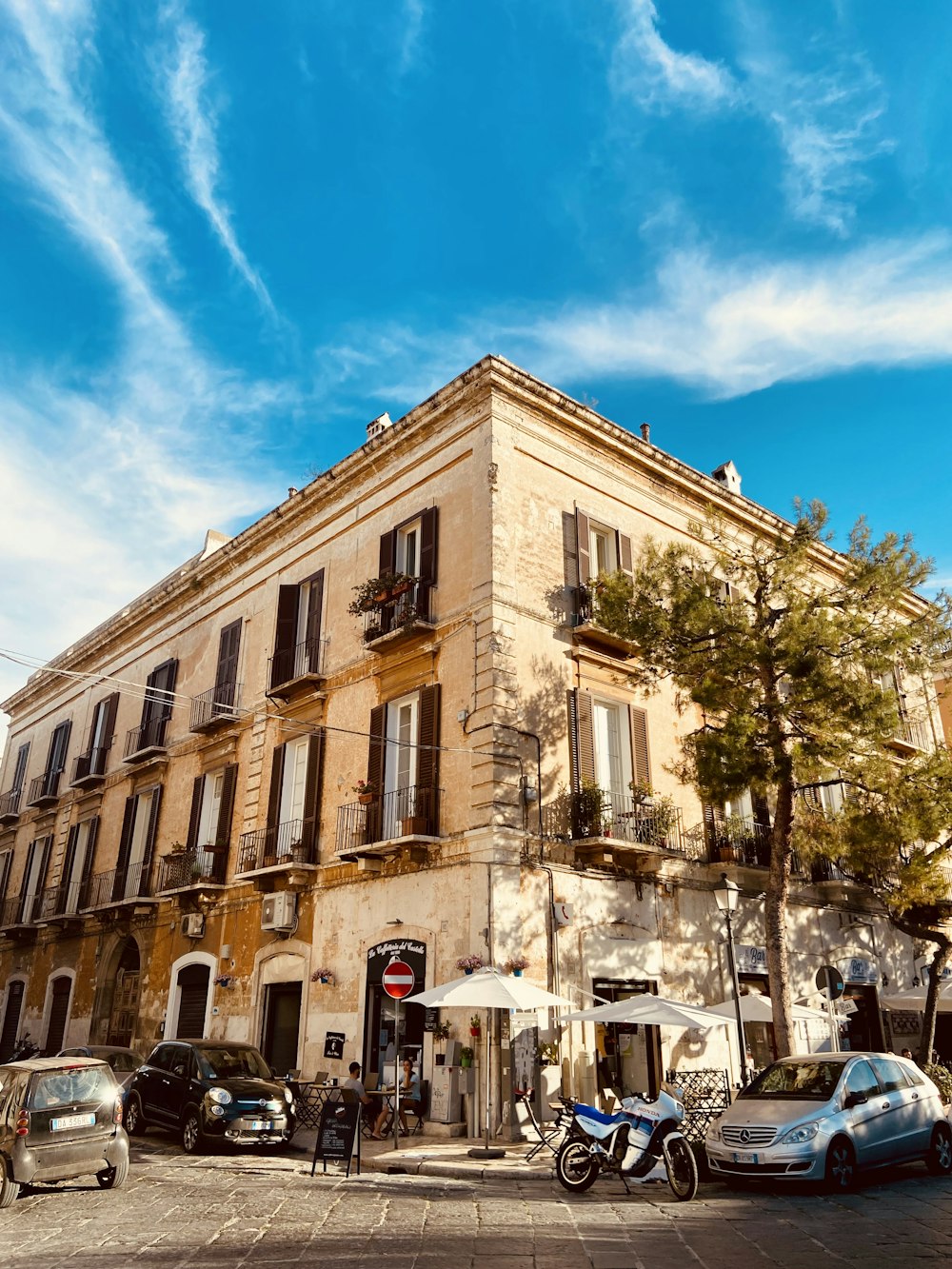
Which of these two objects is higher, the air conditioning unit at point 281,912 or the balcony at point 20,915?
the balcony at point 20,915

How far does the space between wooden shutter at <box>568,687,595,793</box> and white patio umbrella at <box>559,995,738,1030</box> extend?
3.64 meters

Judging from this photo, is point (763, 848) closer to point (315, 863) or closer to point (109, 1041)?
point (315, 863)

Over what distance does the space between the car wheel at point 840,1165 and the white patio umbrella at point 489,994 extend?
3.69 metres

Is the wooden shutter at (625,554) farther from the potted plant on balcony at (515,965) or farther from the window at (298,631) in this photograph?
the potted plant on balcony at (515,965)

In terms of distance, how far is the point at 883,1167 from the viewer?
1055cm

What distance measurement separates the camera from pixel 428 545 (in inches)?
690

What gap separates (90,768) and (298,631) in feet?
34.1

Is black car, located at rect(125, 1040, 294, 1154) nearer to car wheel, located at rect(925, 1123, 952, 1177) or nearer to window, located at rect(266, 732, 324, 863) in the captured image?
window, located at rect(266, 732, 324, 863)

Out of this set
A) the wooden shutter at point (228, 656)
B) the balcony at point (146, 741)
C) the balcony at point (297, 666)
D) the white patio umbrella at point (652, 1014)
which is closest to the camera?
the white patio umbrella at point (652, 1014)

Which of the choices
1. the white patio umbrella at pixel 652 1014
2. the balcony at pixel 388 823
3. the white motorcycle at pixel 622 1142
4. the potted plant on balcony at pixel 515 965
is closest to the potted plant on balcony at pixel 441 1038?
the potted plant on balcony at pixel 515 965

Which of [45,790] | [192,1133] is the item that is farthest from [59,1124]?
[45,790]

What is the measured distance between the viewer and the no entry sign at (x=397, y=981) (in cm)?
1285

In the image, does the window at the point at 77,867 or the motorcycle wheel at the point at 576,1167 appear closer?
the motorcycle wheel at the point at 576,1167

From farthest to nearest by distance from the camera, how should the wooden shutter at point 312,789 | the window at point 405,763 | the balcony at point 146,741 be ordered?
1. the balcony at point 146,741
2. the wooden shutter at point 312,789
3. the window at point 405,763
